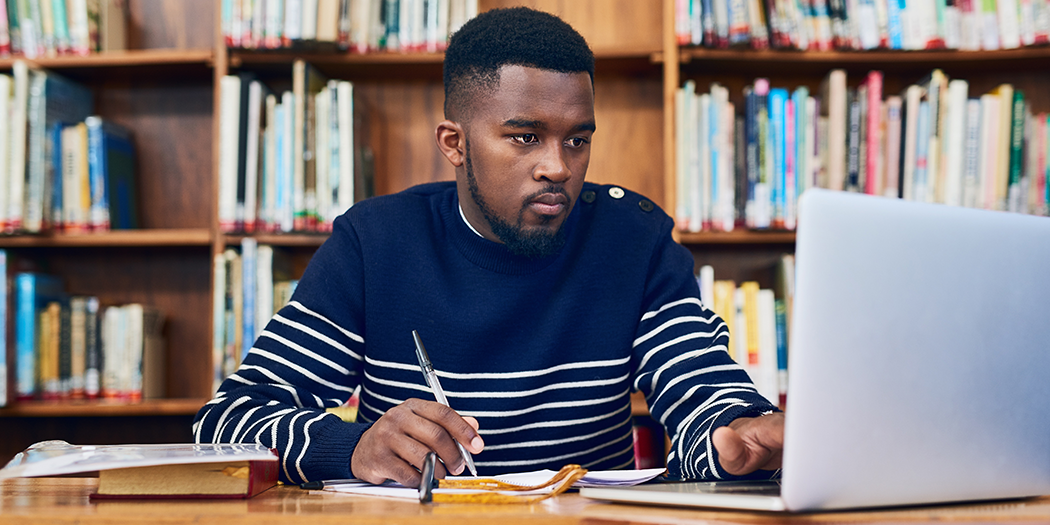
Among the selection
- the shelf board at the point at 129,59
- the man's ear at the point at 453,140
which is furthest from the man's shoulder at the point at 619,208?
the shelf board at the point at 129,59

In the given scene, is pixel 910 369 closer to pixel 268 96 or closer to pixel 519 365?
pixel 519 365

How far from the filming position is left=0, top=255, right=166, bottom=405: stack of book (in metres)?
1.79

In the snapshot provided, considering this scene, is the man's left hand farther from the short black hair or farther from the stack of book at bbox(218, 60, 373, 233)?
the stack of book at bbox(218, 60, 373, 233)

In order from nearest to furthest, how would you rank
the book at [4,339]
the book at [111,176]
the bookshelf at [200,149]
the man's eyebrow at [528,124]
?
1. the man's eyebrow at [528,124]
2. the book at [4,339]
3. the book at [111,176]
4. the bookshelf at [200,149]

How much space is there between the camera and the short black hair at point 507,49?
1.07 m

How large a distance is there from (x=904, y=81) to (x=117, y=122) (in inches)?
87.2

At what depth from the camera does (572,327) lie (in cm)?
117

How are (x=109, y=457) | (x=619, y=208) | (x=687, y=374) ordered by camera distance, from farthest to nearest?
1. (x=619, y=208)
2. (x=687, y=374)
3. (x=109, y=457)

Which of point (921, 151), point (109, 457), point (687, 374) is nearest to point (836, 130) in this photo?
point (921, 151)

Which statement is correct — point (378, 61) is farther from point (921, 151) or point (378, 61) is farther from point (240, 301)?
point (921, 151)

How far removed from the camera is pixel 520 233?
1117mm

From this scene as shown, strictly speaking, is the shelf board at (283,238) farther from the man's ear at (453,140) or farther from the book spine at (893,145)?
the book spine at (893,145)

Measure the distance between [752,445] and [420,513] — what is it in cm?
33

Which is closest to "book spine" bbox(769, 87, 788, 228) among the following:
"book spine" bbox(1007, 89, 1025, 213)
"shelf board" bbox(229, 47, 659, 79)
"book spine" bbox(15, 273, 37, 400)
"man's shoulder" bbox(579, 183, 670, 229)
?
"shelf board" bbox(229, 47, 659, 79)
